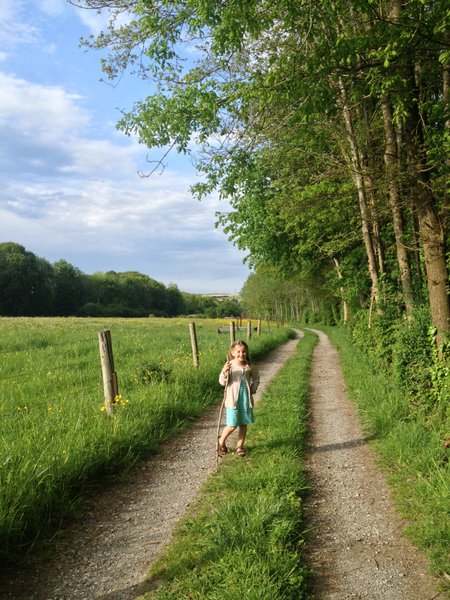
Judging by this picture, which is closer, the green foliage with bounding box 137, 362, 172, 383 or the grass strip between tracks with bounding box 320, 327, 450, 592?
the grass strip between tracks with bounding box 320, 327, 450, 592

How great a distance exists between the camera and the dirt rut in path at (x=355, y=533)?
320cm

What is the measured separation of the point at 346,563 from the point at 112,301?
335 feet

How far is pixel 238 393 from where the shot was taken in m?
6.14

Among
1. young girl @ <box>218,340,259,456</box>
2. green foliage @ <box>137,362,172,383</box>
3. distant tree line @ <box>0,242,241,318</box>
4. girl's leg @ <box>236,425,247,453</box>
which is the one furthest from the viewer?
distant tree line @ <box>0,242,241,318</box>

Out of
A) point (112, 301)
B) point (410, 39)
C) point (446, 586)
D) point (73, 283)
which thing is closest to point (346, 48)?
point (410, 39)

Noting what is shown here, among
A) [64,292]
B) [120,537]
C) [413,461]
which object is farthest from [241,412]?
[64,292]

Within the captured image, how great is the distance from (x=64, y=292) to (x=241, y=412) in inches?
3597

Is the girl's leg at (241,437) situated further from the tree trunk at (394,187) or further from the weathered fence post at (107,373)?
the tree trunk at (394,187)

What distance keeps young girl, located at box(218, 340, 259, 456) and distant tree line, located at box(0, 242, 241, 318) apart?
83225 mm

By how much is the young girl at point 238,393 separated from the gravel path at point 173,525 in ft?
1.49

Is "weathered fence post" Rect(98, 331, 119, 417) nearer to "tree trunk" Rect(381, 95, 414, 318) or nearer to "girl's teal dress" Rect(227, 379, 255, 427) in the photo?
"girl's teal dress" Rect(227, 379, 255, 427)

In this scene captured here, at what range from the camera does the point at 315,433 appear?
23.1 feet

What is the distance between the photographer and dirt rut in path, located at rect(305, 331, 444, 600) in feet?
10.5

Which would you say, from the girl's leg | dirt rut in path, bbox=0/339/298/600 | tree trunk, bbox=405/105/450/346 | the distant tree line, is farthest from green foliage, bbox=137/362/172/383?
the distant tree line
